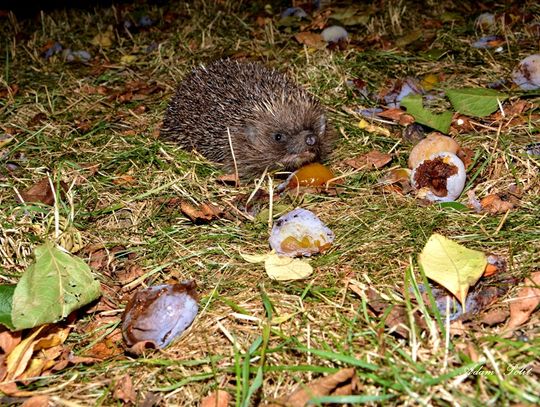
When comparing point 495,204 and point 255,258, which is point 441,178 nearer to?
point 495,204

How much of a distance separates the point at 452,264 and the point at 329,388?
35.8 inches

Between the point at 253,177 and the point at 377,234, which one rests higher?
the point at 377,234

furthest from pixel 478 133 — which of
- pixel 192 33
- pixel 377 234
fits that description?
pixel 192 33

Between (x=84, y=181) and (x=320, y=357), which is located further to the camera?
(x=84, y=181)

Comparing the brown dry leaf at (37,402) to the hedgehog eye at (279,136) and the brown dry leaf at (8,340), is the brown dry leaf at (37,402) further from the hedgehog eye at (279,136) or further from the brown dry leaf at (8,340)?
the hedgehog eye at (279,136)

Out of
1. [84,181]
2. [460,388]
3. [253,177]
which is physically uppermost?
[460,388]

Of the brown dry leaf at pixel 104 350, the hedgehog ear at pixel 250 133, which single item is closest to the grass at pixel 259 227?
the brown dry leaf at pixel 104 350

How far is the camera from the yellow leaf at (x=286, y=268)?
303 centimetres

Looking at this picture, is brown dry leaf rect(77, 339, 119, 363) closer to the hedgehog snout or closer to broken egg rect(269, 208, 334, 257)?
broken egg rect(269, 208, 334, 257)

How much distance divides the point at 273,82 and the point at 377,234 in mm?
1986

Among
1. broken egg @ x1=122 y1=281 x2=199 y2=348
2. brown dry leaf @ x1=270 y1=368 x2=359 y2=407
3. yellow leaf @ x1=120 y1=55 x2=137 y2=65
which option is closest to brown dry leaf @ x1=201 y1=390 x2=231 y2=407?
brown dry leaf @ x1=270 y1=368 x2=359 y2=407

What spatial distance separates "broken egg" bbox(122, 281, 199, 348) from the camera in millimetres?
2732

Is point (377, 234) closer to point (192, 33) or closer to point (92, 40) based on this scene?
point (192, 33)

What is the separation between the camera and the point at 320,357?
2523 mm
